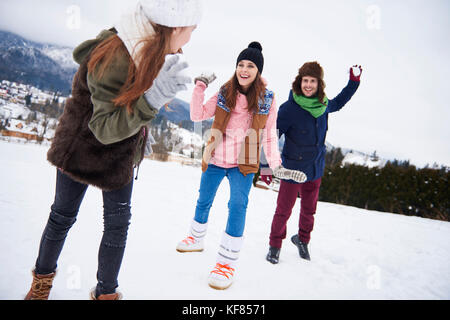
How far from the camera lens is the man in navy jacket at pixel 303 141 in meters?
2.54

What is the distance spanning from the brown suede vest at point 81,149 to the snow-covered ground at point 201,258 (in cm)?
82

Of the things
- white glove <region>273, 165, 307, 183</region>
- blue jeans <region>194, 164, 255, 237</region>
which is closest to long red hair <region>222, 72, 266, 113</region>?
blue jeans <region>194, 164, 255, 237</region>

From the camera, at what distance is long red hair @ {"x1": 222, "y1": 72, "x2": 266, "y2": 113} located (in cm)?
205

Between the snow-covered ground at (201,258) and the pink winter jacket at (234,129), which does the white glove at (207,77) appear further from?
the snow-covered ground at (201,258)

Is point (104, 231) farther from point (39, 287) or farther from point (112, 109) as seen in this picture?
point (112, 109)

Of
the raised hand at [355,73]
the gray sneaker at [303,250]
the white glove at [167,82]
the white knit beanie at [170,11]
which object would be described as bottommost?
the gray sneaker at [303,250]

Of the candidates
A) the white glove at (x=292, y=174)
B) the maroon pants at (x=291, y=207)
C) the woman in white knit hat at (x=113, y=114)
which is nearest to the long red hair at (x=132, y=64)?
the woman in white knit hat at (x=113, y=114)

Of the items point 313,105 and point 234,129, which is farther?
point 313,105

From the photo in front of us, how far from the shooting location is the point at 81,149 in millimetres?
1144

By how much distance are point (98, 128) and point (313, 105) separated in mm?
2176

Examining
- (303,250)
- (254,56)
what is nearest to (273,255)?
(303,250)

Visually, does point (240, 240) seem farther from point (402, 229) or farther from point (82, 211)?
point (402, 229)

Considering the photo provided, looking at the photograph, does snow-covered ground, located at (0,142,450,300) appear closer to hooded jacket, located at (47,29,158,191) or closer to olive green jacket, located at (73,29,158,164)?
hooded jacket, located at (47,29,158,191)
